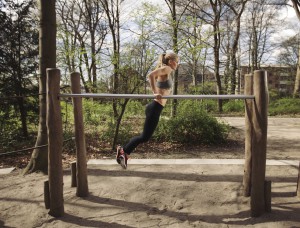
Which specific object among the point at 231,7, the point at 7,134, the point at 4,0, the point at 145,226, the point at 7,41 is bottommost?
the point at 145,226

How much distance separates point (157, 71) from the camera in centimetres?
348

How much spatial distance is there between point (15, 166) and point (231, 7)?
16.4 m

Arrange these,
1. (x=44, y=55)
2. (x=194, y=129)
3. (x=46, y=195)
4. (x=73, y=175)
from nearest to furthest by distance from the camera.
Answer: (x=46, y=195)
(x=73, y=175)
(x=44, y=55)
(x=194, y=129)

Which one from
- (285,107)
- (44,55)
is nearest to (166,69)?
(44,55)

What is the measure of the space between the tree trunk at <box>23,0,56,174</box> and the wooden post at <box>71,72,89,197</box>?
1322 millimetres

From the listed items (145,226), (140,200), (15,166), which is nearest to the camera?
(145,226)

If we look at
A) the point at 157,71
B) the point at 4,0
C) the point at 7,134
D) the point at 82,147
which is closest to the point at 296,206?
the point at 157,71

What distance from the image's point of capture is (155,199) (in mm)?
3984

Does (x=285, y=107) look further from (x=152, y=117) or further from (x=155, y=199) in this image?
(x=152, y=117)

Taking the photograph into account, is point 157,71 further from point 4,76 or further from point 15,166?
point 4,76

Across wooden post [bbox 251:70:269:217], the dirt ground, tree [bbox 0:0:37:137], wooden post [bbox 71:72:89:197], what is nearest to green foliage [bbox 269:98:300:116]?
the dirt ground

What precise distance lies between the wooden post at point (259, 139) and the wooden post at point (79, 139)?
2302 mm

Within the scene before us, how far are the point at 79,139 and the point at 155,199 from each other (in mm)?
1371

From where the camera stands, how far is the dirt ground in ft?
11.3
